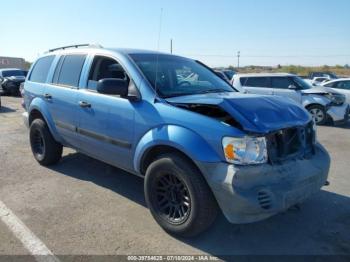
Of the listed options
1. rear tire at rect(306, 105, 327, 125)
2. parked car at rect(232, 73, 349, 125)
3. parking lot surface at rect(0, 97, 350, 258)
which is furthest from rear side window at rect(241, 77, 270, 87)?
parking lot surface at rect(0, 97, 350, 258)

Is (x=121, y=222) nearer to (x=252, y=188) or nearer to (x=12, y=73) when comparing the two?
(x=252, y=188)

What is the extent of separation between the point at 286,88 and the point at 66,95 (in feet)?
28.3

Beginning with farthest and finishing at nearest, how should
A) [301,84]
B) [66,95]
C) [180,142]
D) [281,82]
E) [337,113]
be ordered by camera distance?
1. [281,82]
2. [301,84]
3. [337,113]
4. [66,95]
5. [180,142]

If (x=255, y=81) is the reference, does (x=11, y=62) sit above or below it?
above

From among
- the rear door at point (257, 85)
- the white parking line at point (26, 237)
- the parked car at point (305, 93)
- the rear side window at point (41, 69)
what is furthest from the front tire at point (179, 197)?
the rear door at point (257, 85)

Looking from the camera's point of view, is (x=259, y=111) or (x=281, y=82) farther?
(x=281, y=82)

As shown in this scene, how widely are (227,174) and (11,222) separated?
249 cm

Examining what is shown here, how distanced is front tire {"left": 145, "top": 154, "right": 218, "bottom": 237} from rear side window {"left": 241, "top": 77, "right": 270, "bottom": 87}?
9.33 meters

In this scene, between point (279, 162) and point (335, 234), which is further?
point (335, 234)

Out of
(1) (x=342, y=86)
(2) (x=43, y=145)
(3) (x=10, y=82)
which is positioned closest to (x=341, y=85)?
(1) (x=342, y=86)

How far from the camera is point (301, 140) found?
3.85m

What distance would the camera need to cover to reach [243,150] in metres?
3.30

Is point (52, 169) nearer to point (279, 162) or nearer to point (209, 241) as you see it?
point (209, 241)

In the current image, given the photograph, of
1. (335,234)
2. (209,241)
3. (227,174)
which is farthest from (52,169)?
(335,234)
